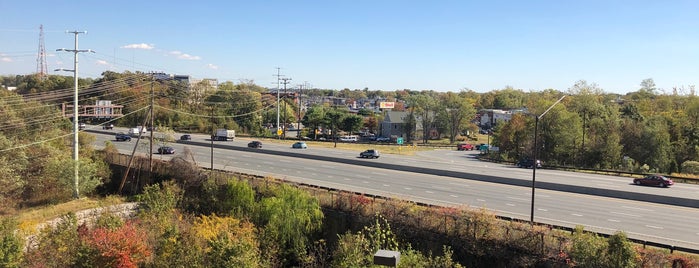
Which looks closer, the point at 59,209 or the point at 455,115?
the point at 59,209

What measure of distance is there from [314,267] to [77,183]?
2646 centimetres

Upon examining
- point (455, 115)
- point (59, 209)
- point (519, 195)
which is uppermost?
point (455, 115)

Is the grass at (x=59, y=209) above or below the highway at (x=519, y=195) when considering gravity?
below

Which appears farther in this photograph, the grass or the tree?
the tree

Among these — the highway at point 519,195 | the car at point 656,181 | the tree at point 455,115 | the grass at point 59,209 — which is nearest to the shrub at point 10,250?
the grass at point 59,209

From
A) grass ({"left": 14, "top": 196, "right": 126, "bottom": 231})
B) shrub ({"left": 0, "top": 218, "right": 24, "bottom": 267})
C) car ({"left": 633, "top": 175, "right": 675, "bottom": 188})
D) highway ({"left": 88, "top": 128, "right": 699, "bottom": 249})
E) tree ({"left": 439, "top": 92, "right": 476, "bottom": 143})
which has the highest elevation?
tree ({"left": 439, "top": 92, "right": 476, "bottom": 143})

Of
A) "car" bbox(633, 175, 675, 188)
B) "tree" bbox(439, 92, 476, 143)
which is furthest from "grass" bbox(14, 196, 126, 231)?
"tree" bbox(439, 92, 476, 143)

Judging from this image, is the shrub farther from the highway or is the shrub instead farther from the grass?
the highway

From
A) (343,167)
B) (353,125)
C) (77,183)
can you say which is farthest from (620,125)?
(77,183)

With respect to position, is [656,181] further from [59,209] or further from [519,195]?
[59,209]

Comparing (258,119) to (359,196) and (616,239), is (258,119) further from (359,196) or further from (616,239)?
(616,239)

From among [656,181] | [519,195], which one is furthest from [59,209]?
[656,181]

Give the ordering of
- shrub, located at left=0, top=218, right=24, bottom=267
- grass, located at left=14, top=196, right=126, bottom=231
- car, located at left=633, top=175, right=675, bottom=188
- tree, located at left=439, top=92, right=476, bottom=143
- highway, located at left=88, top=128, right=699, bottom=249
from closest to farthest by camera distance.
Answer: shrub, located at left=0, top=218, right=24, bottom=267, highway, located at left=88, top=128, right=699, bottom=249, grass, located at left=14, top=196, right=126, bottom=231, car, located at left=633, top=175, right=675, bottom=188, tree, located at left=439, top=92, right=476, bottom=143

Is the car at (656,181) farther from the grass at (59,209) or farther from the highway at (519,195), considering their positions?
the grass at (59,209)
